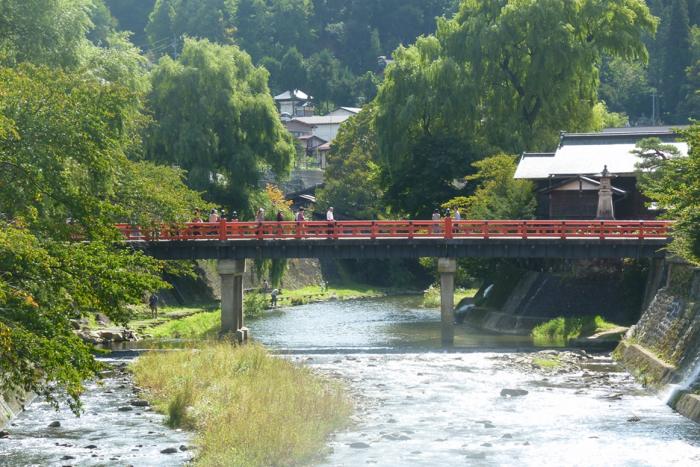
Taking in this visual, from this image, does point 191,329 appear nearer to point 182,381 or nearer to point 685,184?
point 182,381

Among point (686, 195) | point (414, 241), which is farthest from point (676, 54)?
point (686, 195)

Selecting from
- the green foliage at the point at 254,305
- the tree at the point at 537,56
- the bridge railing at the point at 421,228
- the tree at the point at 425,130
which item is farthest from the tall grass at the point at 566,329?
the green foliage at the point at 254,305

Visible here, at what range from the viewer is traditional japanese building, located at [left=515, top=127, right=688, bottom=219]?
62.4m

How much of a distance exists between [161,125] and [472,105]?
18.8 meters

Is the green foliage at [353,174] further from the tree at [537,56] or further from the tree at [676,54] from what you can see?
the tree at [676,54]

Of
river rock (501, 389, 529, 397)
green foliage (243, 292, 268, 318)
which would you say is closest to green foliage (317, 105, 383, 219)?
green foliage (243, 292, 268, 318)

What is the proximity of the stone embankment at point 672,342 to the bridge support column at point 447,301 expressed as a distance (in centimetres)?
830

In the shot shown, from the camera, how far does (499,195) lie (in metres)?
66.1

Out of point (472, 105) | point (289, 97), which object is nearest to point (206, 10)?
point (289, 97)

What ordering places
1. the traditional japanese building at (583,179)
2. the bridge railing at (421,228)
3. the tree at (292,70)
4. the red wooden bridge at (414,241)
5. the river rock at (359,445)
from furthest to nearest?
the tree at (292,70) < the traditional japanese building at (583,179) < the red wooden bridge at (414,241) < the bridge railing at (421,228) < the river rock at (359,445)

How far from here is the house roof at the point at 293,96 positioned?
17460 centimetres

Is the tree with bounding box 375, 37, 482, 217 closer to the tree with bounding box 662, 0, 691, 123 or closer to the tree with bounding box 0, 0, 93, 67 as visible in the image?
the tree with bounding box 0, 0, 93, 67

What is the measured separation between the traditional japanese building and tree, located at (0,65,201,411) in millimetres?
29081

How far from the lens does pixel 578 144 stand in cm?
6738
